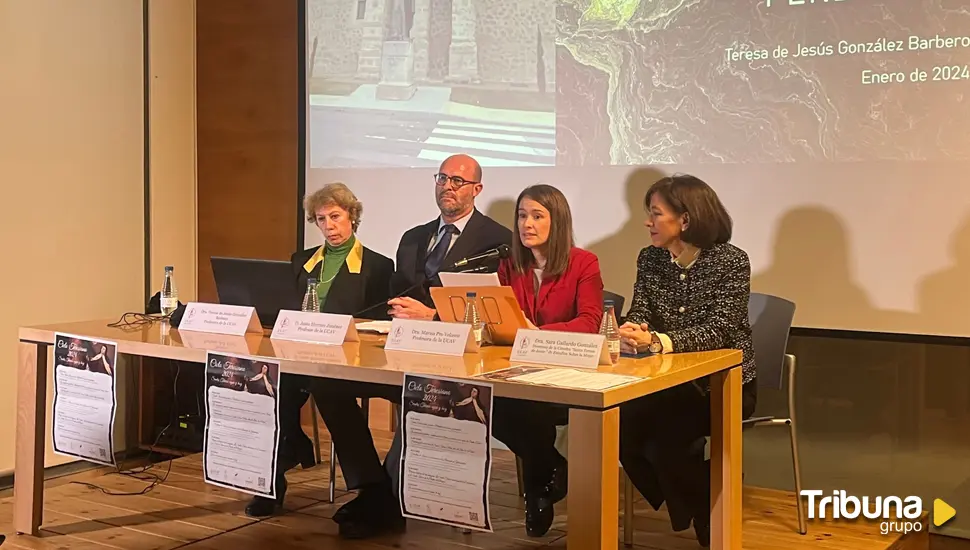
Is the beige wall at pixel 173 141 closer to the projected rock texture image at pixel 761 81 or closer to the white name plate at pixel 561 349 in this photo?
→ the projected rock texture image at pixel 761 81

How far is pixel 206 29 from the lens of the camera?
4.46m

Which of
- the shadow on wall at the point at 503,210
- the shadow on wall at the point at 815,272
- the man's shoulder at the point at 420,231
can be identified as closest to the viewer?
the shadow on wall at the point at 815,272

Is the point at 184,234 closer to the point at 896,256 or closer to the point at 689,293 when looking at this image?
the point at 689,293

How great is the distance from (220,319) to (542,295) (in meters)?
0.92

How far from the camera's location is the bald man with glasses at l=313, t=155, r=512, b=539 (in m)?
2.91

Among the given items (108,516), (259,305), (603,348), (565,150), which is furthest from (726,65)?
(108,516)

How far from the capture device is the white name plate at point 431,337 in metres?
2.39

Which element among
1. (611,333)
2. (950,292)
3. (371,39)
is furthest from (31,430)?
(950,292)

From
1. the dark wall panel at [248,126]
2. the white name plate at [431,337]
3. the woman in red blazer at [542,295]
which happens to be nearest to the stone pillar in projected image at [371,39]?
the dark wall panel at [248,126]

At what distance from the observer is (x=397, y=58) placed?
13.5ft

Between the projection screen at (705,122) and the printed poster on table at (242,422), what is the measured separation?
5.24 feet

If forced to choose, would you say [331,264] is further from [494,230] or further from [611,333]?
[611,333]

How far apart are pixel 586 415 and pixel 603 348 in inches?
11.7

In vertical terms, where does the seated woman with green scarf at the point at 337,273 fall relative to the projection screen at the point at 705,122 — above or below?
below
